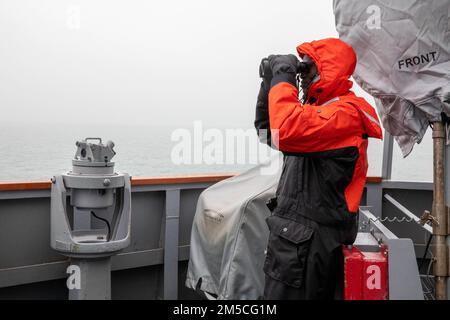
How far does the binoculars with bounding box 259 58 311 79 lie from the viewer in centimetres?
191

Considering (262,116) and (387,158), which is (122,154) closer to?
(262,116)

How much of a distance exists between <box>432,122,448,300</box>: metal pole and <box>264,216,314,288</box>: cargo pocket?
56cm

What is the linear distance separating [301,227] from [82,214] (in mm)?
1558

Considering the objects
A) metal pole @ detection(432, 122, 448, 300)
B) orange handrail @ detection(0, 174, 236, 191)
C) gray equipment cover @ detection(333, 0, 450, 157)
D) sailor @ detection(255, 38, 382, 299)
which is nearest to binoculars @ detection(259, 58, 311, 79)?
sailor @ detection(255, 38, 382, 299)

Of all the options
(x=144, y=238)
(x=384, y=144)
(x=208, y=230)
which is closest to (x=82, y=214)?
(x=144, y=238)

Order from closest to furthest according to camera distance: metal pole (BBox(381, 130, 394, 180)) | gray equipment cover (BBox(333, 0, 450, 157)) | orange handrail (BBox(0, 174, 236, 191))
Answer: gray equipment cover (BBox(333, 0, 450, 157)) → orange handrail (BBox(0, 174, 236, 191)) → metal pole (BBox(381, 130, 394, 180))

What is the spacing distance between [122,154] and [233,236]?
884mm

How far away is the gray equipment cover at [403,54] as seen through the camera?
1851 mm

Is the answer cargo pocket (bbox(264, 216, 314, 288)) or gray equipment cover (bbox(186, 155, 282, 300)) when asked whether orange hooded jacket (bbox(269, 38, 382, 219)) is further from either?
gray equipment cover (bbox(186, 155, 282, 300))

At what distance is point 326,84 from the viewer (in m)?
1.82

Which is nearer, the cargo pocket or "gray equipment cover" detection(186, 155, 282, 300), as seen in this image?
the cargo pocket

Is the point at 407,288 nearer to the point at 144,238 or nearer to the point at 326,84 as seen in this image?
the point at 326,84

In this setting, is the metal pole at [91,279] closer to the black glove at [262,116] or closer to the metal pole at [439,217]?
the black glove at [262,116]

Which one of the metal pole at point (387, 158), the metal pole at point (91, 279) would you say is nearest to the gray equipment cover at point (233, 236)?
the metal pole at point (91, 279)
